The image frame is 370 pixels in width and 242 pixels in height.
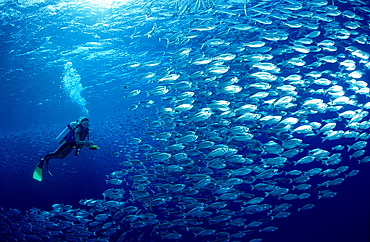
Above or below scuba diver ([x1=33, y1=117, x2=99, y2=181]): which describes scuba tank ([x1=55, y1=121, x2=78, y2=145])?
above

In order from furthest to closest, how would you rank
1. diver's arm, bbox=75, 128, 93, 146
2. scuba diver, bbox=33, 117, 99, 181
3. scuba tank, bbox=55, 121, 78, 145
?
scuba tank, bbox=55, 121, 78, 145 → scuba diver, bbox=33, 117, 99, 181 → diver's arm, bbox=75, 128, 93, 146

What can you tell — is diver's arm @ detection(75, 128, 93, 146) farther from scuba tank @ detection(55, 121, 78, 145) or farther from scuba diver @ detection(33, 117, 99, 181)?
scuba tank @ detection(55, 121, 78, 145)

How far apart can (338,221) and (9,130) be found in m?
49.8

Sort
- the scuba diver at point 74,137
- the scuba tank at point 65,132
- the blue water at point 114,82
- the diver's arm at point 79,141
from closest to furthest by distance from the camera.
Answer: the diver's arm at point 79,141 → the scuba diver at point 74,137 → the scuba tank at point 65,132 → the blue water at point 114,82

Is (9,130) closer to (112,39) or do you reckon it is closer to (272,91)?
(112,39)

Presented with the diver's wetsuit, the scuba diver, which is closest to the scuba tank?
the scuba diver

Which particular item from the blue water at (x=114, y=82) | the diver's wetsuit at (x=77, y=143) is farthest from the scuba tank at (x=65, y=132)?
the blue water at (x=114, y=82)

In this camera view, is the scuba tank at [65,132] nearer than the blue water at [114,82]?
Yes

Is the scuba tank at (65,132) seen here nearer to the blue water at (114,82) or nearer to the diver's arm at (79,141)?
the diver's arm at (79,141)

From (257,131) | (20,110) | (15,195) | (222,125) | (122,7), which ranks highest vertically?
(20,110)

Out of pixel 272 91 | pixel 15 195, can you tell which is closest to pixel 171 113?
pixel 272 91

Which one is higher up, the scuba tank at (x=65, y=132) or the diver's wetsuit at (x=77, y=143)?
the scuba tank at (x=65, y=132)

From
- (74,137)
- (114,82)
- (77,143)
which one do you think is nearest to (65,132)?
(74,137)

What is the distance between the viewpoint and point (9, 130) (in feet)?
139
